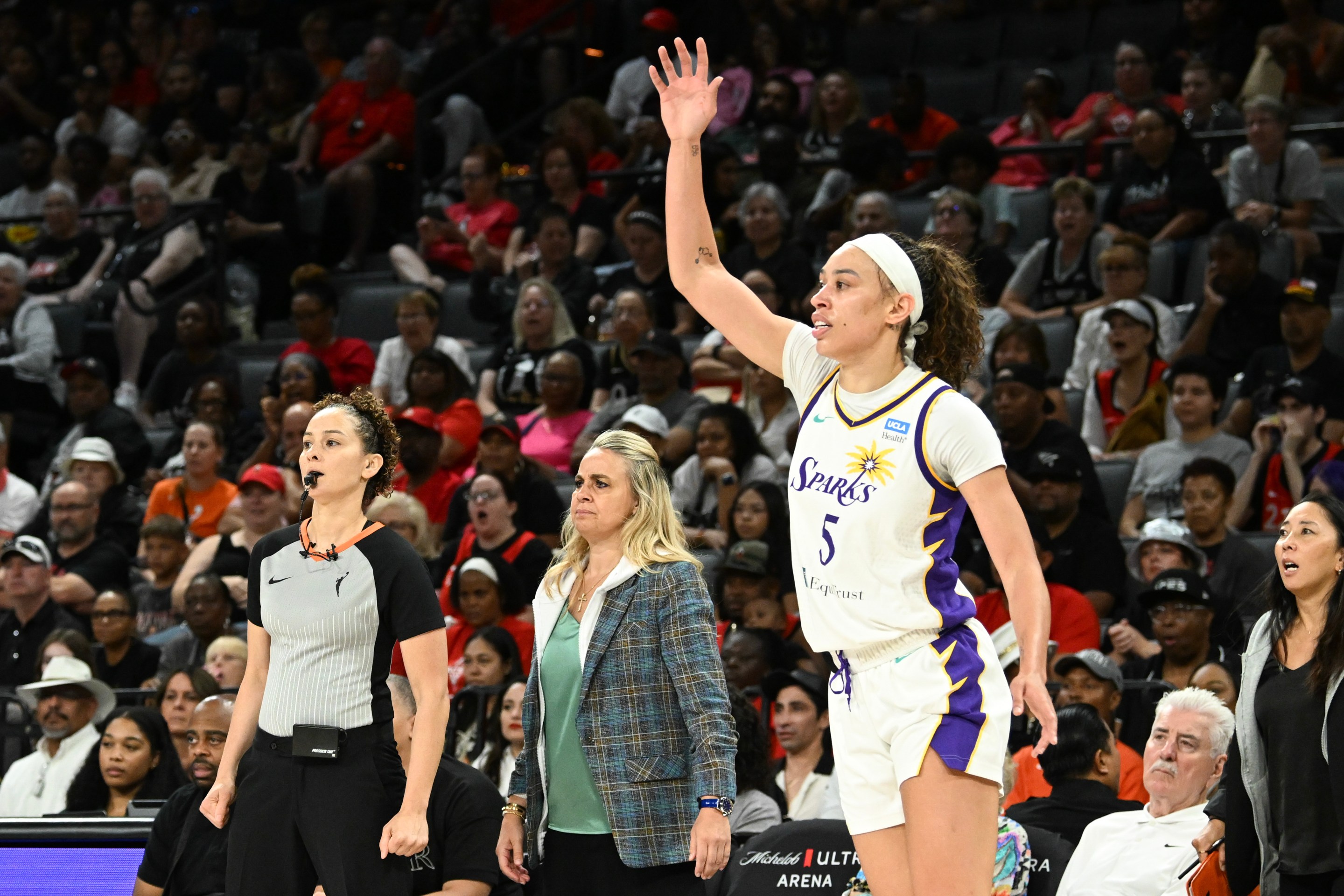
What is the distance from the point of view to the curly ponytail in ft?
11.1

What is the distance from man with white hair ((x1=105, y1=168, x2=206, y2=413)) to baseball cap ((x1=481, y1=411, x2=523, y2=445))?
11.7ft

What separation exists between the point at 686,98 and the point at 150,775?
4202mm

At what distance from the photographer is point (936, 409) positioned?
3.20 m

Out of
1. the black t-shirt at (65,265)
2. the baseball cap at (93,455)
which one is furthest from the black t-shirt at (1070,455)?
the black t-shirt at (65,265)

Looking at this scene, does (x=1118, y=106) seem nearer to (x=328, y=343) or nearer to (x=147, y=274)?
(x=328, y=343)

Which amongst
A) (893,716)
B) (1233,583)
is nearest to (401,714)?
(893,716)

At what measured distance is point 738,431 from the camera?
8.10 meters

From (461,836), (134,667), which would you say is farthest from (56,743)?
(461,836)

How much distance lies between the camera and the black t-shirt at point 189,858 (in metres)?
5.01

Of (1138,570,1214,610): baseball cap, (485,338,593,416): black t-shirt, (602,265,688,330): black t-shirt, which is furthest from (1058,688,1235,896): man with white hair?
(602,265,688,330): black t-shirt

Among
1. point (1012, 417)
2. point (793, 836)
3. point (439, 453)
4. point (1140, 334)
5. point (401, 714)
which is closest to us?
point (401, 714)

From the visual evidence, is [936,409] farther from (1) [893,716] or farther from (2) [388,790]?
(2) [388,790]

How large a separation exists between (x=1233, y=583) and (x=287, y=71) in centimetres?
869

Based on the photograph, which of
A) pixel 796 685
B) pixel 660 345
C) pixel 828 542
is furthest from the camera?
pixel 660 345
